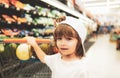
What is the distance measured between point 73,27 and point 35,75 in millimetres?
858

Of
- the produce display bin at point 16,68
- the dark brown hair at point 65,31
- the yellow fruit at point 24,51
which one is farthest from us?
the produce display bin at point 16,68

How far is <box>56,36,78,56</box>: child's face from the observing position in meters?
1.51

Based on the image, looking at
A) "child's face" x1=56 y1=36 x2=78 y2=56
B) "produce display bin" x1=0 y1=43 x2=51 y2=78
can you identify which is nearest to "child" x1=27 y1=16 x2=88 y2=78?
"child's face" x1=56 y1=36 x2=78 y2=56

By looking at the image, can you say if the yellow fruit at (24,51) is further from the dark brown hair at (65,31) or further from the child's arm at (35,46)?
the dark brown hair at (65,31)

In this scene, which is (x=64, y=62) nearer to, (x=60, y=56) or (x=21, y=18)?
(x=60, y=56)

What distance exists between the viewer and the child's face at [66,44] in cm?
151

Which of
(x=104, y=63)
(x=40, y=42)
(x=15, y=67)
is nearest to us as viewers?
(x=40, y=42)

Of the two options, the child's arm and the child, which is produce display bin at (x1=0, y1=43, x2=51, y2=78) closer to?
the child's arm

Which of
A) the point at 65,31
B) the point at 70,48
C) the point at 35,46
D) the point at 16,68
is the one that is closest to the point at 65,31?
the point at 65,31

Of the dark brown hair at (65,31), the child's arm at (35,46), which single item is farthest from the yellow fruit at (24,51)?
the dark brown hair at (65,31)

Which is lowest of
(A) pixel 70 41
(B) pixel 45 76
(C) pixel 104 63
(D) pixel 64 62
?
(C) pixel 104 63

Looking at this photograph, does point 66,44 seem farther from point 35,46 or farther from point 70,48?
point 35,46

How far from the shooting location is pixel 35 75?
7.14 ft

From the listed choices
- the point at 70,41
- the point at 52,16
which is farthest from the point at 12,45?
the point at 52,16
